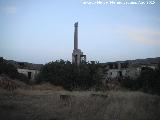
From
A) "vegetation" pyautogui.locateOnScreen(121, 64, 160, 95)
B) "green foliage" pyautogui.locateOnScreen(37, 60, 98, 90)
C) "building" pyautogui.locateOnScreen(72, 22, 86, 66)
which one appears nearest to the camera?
"vegetation" pyautogui.locateOnScreen(121, 64, 160, 95)

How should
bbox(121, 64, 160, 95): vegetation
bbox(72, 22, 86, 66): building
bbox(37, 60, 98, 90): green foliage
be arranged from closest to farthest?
1. bbox(121, 64, 160, 95): vegetation
2. bbox(37, 60, 98, 90): green foliage
3. bbox(72, 22, 86, 66): building

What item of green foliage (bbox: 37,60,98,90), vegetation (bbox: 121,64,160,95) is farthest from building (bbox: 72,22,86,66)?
vegetation (bbox: 121,64,160,95)

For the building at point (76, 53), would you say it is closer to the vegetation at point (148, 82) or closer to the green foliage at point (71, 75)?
the green foliage at point (71, 75)

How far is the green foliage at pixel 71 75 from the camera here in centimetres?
3609

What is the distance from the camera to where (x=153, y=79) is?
29.1 metres

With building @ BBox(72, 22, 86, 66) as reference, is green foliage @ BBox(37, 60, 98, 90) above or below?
below

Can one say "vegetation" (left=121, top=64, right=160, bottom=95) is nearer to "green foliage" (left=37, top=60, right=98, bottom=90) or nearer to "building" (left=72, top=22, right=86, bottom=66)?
"green foliage" (left=37, top=60, right=98, bottom=90)

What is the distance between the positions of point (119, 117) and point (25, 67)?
50097 mm

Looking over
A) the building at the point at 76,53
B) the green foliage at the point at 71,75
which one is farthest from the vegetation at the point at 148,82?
the building at the point at 76,53

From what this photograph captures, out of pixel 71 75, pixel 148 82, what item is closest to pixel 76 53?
pixel 71 75

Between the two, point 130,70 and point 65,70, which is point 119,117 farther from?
point 130,70

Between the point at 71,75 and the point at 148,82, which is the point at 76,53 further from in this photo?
the point at 148,82

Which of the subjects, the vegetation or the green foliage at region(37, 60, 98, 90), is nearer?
the vegetation

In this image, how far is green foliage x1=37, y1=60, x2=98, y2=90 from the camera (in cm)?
3609
